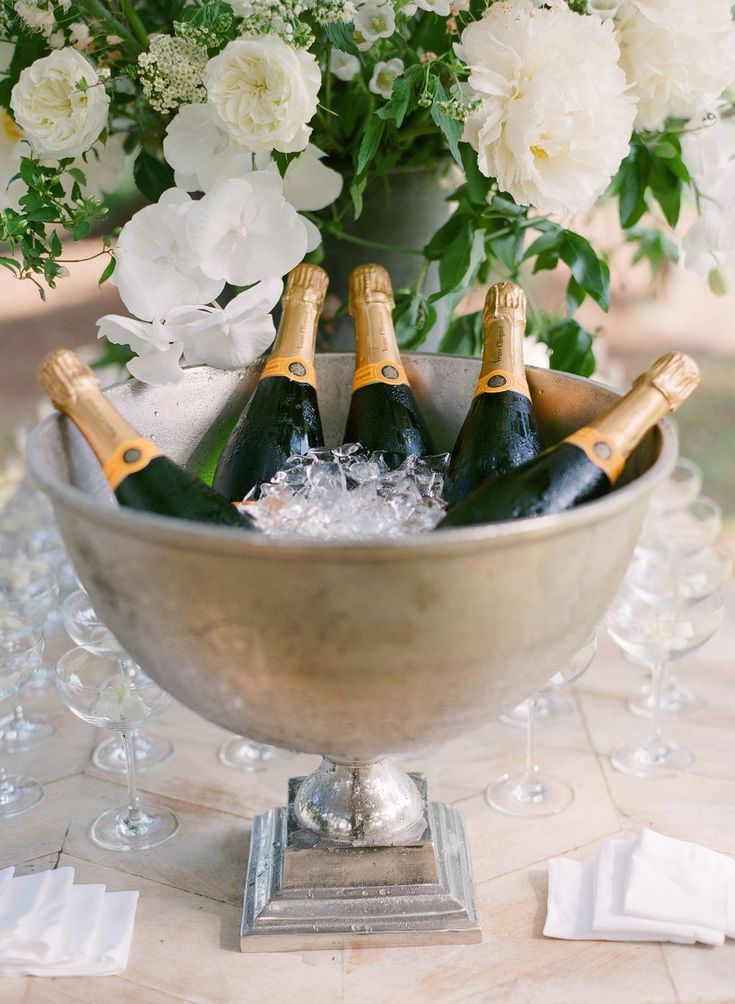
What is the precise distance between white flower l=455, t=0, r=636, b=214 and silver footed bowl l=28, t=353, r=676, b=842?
24 centimetres

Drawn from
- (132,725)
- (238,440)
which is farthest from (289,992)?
(238,440)

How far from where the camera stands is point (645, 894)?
0.90 m

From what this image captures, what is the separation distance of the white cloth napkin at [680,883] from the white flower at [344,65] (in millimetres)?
732

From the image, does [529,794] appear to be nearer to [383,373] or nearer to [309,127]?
[383,373]

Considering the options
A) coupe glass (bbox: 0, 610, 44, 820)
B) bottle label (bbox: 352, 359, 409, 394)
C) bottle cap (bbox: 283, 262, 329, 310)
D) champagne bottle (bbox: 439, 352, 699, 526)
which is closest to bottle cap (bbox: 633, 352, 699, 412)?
champagne bottle (bbox: 439, 352, 699, 526)

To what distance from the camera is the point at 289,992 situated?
32.9 inches

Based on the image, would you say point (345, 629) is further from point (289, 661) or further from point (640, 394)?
point (640, 394)

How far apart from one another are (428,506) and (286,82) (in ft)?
1.14

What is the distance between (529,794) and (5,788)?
51 cm

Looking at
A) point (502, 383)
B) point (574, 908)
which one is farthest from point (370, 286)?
point (574, 908)

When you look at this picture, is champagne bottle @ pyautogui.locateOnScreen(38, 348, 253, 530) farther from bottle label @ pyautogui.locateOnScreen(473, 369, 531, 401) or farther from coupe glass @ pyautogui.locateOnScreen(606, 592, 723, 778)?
coupe glass @ pyautogui.locateOnScreen(606, 592, 723, 778)

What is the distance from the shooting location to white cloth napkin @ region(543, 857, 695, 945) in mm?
875

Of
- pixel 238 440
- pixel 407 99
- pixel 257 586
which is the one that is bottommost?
pixel 238 440

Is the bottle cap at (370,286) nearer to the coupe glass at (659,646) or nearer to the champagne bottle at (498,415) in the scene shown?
the champagne bottle at (498,415)
